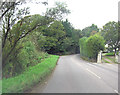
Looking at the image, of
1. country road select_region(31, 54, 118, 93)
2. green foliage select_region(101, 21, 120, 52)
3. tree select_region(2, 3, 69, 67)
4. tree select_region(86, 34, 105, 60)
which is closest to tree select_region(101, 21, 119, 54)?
green foliage select_region(101, 21, 120, 52)

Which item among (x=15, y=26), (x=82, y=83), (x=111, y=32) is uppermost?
(x=111, y=32)

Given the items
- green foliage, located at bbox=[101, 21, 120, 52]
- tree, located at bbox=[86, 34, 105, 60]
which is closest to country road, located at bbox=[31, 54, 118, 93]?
tree, located at bbox=[86, 34, 105, 60]

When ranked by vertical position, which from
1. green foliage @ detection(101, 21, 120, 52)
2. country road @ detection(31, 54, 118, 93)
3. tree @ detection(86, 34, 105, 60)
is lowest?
country road @ detection(31, 54, 118, 93)

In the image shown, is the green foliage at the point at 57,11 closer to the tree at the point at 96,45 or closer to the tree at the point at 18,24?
the tree at the point at 18,24

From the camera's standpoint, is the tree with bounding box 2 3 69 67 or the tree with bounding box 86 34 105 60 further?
the tree with bounding box 86 34 105 60

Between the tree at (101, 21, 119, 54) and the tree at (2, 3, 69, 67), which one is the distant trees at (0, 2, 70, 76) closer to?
the tree at (2, 3, 69, 67)

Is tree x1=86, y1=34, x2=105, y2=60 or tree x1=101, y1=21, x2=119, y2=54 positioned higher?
tree x1=101, y1=21, x2=119, y2=54

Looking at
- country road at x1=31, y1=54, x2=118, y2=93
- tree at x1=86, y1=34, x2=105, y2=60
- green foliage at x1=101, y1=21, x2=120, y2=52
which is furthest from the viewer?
green foliage at x1=101, y1=21, x2=120, y2=52

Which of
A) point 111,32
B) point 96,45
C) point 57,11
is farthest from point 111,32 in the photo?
point 57,11

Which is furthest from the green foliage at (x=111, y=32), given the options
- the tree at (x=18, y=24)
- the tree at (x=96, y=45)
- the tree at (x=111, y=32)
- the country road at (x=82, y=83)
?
the tree at (x=18, y=24)

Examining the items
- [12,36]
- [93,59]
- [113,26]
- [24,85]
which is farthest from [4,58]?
[113,26]

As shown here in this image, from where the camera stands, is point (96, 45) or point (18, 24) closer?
point (18, 24)

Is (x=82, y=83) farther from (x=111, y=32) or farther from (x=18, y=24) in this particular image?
(x=111, y=32)

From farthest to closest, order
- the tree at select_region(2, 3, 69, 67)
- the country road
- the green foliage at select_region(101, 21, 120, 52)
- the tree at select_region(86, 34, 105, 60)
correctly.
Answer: the green foliage at select_region(101, 21, 120, 52)
the tree at select_region(86, 34, 105, 60)
the tree at select_region(2, 3, 69, 67)
the country road
